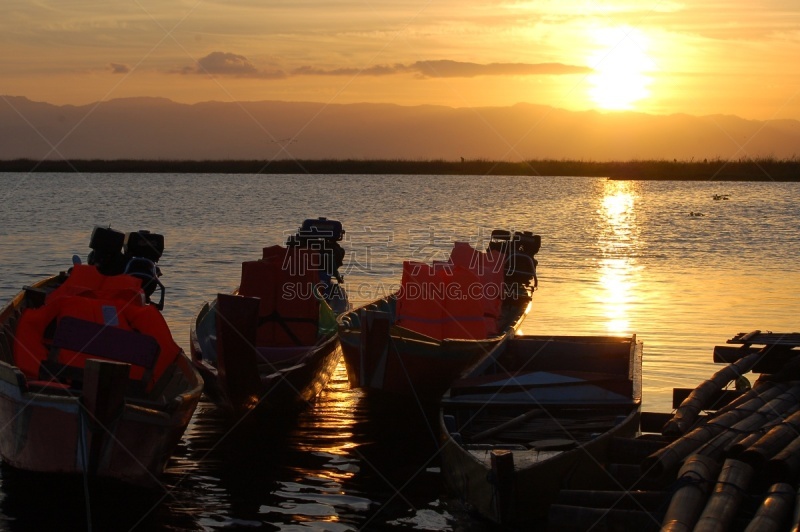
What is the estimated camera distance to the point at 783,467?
26.4ft

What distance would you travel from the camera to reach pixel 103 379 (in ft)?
29.3

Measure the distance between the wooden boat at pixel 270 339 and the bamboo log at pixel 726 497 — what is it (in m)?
5.53

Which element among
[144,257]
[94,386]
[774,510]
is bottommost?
[774,510]

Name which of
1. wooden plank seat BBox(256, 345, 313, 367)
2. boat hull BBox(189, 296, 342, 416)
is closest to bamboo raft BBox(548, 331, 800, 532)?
boat hull BBox(189, 296, 342, 416)

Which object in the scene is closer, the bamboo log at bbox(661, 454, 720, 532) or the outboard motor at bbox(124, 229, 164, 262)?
the bamboo log at bbox(661, 454, 720, 532)

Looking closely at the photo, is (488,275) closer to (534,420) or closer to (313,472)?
(534,420)

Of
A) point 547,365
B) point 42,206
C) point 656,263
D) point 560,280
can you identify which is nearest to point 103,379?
point 547,365

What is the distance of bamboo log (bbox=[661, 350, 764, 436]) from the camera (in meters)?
9.86

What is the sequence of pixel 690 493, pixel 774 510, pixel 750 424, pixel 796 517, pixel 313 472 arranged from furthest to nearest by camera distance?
pixel 313 472 < pixel 750 424 < pixel 690 493 < pixel 774 510 < pixel 796 517

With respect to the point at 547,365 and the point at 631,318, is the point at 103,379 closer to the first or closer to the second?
the point at 547,365

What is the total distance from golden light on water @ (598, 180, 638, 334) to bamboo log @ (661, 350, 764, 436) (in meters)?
6.45

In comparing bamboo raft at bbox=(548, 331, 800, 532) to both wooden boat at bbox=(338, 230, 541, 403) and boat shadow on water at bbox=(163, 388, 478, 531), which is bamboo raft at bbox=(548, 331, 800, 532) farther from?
wooden boat at bbox=(338, 230, 541, 403)

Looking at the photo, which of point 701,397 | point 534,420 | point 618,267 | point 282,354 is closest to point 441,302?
point 282,354

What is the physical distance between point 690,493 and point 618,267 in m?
23.9
